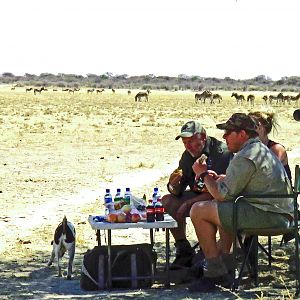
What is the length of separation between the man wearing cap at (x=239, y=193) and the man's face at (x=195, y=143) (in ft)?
1.96

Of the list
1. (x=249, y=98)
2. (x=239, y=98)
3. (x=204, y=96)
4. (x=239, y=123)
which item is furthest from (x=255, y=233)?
(x=239, y=98)

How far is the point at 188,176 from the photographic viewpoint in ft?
24.7

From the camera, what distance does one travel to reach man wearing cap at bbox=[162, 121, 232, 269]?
7219 millimetres

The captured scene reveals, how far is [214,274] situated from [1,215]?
4614 millimetres

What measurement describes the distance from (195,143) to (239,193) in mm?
1005

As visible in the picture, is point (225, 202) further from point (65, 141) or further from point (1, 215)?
point (65, 141)

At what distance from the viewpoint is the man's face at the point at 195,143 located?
7.21 m

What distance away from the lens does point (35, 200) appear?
11.7m

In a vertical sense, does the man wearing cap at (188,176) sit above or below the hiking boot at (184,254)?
above

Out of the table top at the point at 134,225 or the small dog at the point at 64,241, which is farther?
the small dog at the point at 64,241

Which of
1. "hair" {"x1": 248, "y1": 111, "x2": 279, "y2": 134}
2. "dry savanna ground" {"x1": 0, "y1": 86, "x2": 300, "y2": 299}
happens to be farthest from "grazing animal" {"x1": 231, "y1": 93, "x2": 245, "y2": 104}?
"hair" {"x1": 248, "y1": 111, "x2": 279, "y2": 134}

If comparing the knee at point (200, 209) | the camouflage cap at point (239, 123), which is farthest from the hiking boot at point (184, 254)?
the camouflage cap at point (239, 123)

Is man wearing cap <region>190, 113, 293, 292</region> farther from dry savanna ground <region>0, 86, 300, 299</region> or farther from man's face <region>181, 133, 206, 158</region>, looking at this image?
man's face <region>181, 133, 206, 158</region>

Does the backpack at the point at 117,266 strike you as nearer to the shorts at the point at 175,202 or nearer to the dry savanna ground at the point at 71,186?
the dry savanna ground at the point at 71,186
